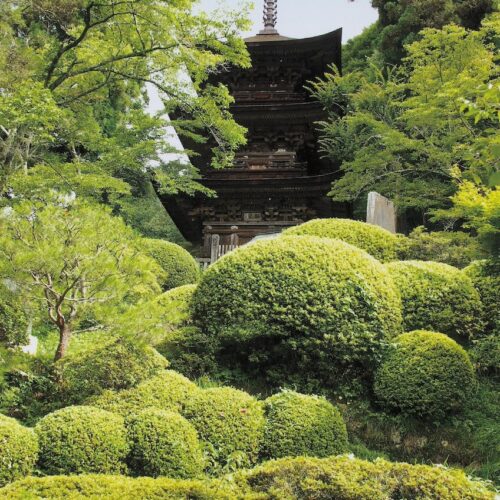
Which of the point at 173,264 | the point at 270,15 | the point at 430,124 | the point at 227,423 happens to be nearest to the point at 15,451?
the point at 227,423

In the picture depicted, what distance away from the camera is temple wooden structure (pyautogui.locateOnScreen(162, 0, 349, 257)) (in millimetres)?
18812

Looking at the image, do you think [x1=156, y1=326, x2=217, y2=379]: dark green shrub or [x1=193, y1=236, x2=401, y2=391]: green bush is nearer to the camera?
[x1=193, y1=236, x2=401, y2=391]: green bush

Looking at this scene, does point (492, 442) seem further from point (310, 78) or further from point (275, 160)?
point (310, 78)

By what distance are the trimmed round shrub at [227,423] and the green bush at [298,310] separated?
1404 millimetres

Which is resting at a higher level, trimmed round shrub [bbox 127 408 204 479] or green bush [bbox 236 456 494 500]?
green bush [bbox 236 456 494 500]

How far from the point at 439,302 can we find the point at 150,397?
410 cm

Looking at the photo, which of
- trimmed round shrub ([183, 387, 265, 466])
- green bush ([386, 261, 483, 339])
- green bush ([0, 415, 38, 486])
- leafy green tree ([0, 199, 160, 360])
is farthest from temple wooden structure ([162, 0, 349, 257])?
green bush ([0, 415, 38, 486])

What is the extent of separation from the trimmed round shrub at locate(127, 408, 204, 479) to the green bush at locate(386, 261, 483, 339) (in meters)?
3.69

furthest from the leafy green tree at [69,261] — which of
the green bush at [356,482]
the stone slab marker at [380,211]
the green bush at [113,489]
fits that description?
the stone slab marker at [380,211]

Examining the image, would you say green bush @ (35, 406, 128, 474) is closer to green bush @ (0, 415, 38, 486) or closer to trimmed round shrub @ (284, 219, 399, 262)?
green bush @ (0, 415, 38, 486)

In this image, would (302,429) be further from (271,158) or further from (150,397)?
(271,158)

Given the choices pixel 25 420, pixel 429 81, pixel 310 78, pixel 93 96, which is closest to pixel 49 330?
pixel 93 96

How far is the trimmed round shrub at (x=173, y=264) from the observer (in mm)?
12523

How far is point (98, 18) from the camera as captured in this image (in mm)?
8969
